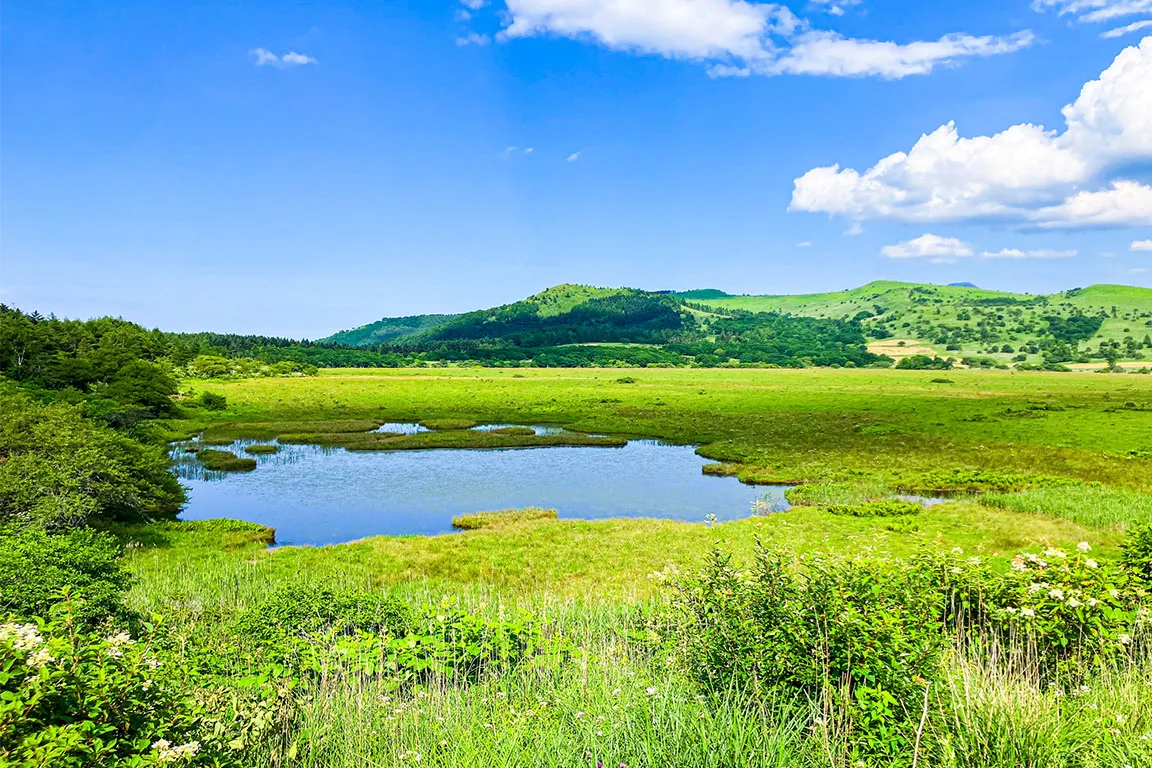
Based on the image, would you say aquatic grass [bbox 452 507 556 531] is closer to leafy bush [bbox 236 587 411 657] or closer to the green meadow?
the green meadow

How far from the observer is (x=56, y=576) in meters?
12.6

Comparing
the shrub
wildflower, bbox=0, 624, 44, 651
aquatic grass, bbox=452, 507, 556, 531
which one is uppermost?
wildflower, bbox=0, 624, 44, 651

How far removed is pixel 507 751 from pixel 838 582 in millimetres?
5324

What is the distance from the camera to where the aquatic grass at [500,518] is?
103ft

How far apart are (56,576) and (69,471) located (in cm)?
1390

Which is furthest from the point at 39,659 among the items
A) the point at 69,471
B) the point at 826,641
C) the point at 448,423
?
the point at 448,423

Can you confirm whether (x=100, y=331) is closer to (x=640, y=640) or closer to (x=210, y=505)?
(x=210, y=505)

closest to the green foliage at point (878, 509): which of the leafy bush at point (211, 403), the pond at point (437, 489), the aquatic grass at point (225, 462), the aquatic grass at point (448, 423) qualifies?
the pond at point (437, 489)

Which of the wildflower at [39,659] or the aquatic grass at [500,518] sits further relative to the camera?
the aquatic grass at [500,518]

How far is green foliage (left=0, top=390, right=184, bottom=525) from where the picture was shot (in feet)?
71.8

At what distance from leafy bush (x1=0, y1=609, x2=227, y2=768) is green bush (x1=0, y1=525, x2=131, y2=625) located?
583 cm

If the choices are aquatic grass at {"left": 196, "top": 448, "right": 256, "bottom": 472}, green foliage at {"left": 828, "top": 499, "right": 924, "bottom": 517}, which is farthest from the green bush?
aquatic grass at {"left": 196, "top": 448, "right": 256, "bottom": 472}

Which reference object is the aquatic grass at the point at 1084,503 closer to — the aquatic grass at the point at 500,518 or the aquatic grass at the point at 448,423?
the aquatic grass at the point at 500,518

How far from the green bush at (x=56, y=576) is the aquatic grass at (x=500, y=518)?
1709 cm
